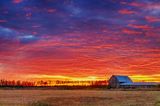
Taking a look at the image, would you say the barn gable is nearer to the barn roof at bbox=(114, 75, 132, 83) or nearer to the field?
the barn roof at bbox=(114, 75, 132, 83)

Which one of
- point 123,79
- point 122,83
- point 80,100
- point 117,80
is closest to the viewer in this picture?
point 80,100

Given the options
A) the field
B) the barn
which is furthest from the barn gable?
the field

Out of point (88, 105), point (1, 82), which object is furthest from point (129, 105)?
point (1, 82)

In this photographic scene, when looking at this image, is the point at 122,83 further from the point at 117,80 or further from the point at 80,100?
the point at 80,100

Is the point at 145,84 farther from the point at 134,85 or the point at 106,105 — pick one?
the point at 106,105

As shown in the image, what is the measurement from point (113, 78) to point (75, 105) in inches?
4447

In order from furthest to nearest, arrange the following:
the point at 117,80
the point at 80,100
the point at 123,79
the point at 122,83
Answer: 1. the point at 123,79
2. the point at 117,80
3. the point at 122,83
4. the point at 80,100

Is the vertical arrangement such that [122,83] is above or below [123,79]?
below

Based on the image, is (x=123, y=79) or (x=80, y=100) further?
(x=123, y=79)

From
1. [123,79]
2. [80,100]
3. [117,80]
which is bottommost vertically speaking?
[80,100]

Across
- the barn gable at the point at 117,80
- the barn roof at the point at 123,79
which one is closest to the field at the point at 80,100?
the barn gable at the point at 117,80

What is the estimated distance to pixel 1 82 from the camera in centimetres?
19688

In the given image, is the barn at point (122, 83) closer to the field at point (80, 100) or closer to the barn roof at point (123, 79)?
the barn roof at point (123, 79)

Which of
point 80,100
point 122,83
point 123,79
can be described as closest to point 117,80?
point 122,83
